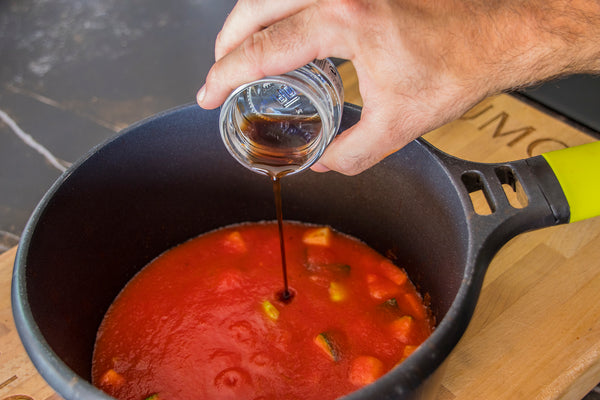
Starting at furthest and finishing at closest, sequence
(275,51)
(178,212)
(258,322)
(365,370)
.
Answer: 1. (178,212)
2. (258,322)
3. (365,370)
4. (275,51)

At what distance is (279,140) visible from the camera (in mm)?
1223

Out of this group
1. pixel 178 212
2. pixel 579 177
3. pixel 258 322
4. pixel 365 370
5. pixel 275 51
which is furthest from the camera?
pixel 178 212

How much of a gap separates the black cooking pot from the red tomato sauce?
0.16ft

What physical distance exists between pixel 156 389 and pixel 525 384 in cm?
79

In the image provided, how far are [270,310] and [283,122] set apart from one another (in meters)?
0.48

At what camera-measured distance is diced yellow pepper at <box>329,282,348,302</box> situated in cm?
145

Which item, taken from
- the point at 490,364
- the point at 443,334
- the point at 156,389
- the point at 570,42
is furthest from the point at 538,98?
the point at 156,389

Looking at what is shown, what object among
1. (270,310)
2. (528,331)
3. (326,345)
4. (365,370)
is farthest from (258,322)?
(528,331)

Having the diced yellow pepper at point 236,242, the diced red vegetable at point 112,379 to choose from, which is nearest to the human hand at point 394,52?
the diced yellow pepper at point 236,242

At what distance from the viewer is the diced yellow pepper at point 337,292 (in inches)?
56.9

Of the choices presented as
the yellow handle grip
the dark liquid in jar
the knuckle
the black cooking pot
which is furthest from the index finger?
the yellow handle grip

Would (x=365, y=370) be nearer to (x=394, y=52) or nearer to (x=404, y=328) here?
(x=404, y=328)

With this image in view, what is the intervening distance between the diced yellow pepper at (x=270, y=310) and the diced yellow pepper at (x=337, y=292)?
0.15m

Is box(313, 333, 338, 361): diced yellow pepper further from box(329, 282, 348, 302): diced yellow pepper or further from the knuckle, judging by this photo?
the knuckle
